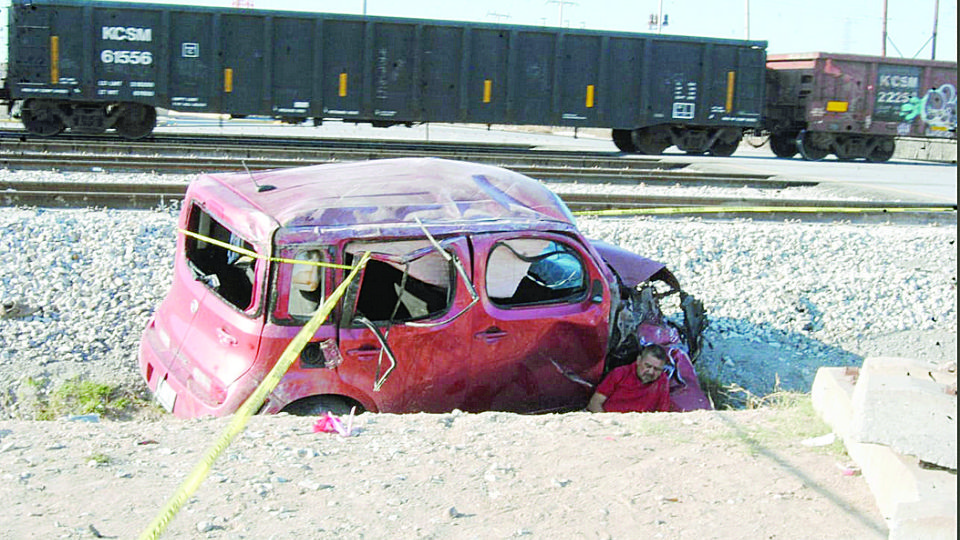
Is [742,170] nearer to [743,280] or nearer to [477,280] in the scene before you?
[743,280]

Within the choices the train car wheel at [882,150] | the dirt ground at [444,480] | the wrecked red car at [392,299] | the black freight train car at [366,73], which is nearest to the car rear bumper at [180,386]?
the wrecked red car at [392,299]

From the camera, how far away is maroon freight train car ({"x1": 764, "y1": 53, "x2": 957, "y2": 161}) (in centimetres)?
2672

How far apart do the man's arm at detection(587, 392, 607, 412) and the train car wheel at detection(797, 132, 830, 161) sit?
2293cm

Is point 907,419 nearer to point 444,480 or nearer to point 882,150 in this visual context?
point 444,480

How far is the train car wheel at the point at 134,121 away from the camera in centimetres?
2266

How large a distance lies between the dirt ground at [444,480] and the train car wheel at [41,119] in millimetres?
18685

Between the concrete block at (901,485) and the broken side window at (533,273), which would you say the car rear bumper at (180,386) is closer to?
the broken side window at (533,273)

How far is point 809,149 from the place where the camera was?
27625 millimetres

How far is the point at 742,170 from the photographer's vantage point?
21.4m

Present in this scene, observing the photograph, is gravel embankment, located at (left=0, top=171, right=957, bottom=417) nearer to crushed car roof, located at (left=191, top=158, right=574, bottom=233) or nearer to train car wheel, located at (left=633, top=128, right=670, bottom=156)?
crushed car roof, located at (left=191, top=158, right=574, bottom=233)

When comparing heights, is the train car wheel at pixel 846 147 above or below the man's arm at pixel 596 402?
above

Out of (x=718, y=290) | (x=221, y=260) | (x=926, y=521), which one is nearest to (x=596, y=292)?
(x=221, y=260)

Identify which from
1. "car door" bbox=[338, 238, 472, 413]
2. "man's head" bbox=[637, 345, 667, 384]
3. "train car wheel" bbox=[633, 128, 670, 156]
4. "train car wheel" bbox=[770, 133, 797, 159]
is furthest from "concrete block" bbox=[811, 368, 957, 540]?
"train car wheel" bbox=[770, 133, 797, 159]

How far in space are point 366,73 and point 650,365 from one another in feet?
60.7
